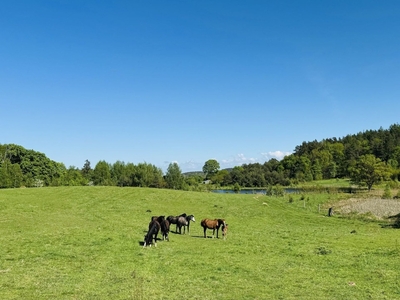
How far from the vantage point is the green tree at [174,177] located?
90.5 meters

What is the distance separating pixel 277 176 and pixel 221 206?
114375mm

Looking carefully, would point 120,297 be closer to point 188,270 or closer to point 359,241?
point 188,270

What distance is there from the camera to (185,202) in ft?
137

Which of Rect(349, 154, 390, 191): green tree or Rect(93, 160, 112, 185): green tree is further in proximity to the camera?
Rect(93, 160, 112, 185): green tree

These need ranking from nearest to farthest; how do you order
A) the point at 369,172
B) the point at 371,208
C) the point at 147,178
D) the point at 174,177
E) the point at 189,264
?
the point at 189,264, the point at 371,208, the point at 369,172, the point at 174,177, the point at 147,178

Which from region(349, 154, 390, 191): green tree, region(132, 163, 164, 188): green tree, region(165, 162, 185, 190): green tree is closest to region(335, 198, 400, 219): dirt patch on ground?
region(349, 154, 390, 191): green tree

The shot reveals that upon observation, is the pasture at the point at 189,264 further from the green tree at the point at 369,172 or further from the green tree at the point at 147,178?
the green tree at the point at 147,178

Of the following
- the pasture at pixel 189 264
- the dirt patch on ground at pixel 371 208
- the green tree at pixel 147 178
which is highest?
the green tree at pixel 147 178

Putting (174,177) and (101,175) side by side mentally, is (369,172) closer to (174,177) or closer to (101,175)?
(174,177)

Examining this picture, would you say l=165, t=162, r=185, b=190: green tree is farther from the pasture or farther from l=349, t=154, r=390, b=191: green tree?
the pasture

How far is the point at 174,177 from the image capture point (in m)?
92.6

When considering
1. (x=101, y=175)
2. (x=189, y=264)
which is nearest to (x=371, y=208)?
(x=189, y=264)

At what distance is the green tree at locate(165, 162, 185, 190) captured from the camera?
90500 millimetres

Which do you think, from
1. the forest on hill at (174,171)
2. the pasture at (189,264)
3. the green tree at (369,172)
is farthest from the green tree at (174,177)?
the pasture at (189,264)
